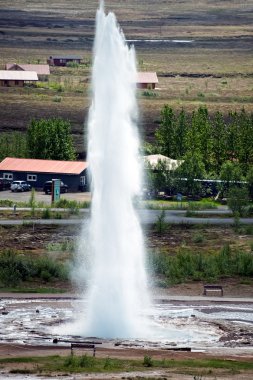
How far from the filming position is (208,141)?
90938 millimetres

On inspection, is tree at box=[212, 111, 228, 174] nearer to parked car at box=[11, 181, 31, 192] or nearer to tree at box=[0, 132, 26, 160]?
parked car at box=[11, 181, 31, 192]

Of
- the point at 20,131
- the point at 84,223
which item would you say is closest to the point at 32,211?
the point at 84,223

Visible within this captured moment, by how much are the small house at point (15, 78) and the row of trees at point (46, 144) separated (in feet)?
177

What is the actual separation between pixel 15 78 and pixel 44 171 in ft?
205

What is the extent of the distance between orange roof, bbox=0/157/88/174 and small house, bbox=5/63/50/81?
64589mm

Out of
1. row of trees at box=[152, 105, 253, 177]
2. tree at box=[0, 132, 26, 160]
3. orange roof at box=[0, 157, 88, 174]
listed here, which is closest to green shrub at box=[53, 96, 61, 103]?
tree at box=[0, 132, 26, 160]

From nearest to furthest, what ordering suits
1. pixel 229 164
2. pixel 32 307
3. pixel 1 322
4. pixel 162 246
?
pixel 1 322, pixel 32 307, pixel 162 246, pixel 229 164

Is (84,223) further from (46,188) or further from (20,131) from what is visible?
(20,131)

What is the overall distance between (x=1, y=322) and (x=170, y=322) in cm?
A: 567

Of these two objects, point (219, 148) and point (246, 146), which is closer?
point (246, 146)

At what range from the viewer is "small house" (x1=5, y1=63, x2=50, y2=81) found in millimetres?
155875

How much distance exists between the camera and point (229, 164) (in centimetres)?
8394

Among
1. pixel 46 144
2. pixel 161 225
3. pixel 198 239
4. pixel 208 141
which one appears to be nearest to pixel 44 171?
pixel 46 144

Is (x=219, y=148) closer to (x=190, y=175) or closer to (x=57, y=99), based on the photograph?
(x=190, y=175)
